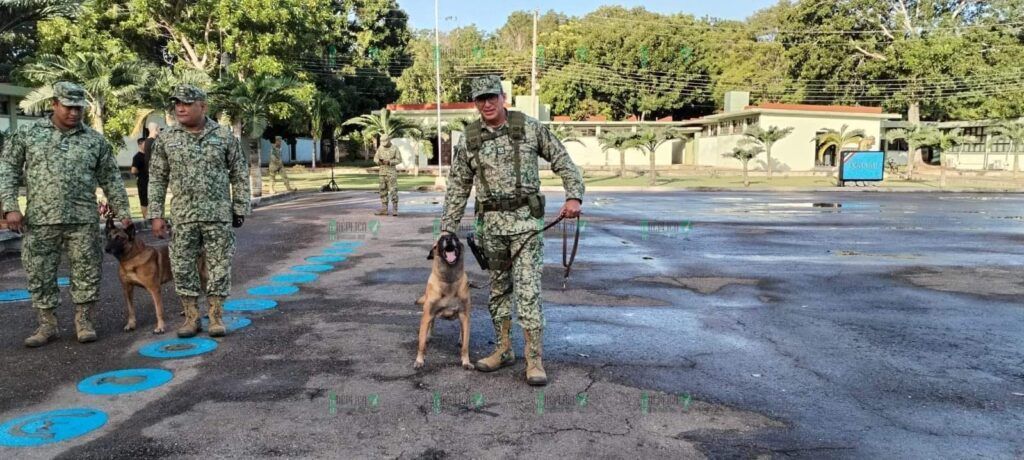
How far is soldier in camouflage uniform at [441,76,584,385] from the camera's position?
459cm

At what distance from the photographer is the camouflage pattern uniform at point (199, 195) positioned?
5.50m

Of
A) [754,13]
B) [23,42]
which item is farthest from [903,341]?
[754,13]

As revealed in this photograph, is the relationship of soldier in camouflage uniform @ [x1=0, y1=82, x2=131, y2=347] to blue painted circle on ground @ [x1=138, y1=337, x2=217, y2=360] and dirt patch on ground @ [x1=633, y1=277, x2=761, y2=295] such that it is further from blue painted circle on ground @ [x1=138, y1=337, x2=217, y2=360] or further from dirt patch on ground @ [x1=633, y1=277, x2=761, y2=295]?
dirt patch on ground @ [x1=633, y1=277, x2=761, y2=295]

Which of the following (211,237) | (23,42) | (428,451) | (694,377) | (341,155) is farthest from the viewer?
(341,155)

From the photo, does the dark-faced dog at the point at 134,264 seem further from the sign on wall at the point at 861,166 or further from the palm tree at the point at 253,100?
the sign on wall at the point at 861,166

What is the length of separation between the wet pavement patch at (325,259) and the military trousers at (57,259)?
13.9 feet

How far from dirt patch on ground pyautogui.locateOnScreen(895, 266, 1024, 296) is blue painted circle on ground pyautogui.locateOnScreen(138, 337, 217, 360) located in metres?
7.49

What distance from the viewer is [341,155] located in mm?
63062

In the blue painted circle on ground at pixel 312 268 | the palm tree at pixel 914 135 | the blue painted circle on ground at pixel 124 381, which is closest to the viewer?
the blue painted circle on ground at pixel 124 381

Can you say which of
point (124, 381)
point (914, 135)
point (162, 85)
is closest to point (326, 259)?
point (124, 381)

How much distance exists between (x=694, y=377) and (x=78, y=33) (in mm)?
32272

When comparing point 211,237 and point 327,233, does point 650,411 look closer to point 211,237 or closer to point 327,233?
point 211,237

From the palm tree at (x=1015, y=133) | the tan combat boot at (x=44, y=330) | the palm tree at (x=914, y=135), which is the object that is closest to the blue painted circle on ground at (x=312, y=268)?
the tan combat boot at (x=44, y=330)

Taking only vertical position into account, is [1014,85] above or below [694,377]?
above
